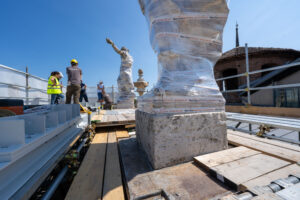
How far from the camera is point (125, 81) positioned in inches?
284

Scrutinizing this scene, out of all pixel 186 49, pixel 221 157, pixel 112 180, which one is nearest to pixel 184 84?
pixel 186 49

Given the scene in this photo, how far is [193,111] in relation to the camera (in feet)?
4.09

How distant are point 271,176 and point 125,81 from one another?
6.87 m

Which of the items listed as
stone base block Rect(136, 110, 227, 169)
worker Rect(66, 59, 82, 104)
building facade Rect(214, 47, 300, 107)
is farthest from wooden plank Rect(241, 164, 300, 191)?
building facade Rect(214, 47, 300, 107)

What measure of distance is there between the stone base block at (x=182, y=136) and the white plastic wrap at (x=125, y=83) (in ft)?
20.5

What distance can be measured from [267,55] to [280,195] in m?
10.7

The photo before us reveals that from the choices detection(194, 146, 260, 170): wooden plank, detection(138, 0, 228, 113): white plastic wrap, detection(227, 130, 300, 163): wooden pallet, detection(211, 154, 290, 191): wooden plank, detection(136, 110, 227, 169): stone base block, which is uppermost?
detection(138, 0, 228, 113): white plastic wrap

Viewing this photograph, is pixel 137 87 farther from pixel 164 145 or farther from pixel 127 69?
pixel 164 145

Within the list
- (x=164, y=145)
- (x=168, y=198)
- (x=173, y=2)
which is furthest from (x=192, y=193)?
(x=173, y=2)

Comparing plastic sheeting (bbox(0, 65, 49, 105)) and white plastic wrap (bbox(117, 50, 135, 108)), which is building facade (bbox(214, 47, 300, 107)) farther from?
plastic sheeting (bbox(0, 65, 49, 105))

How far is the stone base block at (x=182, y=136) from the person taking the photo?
3.59 feet

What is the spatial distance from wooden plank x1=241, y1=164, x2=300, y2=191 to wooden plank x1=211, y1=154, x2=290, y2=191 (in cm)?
2

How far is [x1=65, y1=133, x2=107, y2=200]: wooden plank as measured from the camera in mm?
912

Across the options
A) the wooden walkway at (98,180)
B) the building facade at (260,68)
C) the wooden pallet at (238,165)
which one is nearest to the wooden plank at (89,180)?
the wooden walkway at (98,180)
